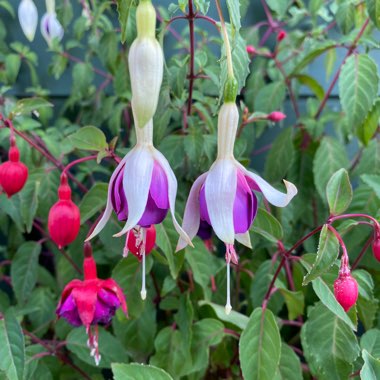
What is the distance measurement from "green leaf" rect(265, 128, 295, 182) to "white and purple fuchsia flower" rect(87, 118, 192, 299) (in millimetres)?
633

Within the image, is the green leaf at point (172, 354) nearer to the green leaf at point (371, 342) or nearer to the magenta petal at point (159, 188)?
the green leaf at point (371, 342)

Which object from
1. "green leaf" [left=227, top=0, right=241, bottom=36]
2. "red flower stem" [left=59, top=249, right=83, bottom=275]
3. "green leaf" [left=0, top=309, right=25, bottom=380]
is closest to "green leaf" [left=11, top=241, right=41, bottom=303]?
"red flower stem" [left=59, top=249, right=83, bottom=275]

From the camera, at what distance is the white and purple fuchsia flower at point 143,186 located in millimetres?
361

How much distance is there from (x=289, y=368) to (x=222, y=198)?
0.42 meters

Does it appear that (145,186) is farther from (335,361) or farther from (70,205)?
(335,361)

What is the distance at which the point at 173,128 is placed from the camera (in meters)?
1.12

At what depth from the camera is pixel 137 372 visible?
20.6 inches

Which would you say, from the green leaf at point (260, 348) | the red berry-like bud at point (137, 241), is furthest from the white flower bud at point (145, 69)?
the green leaf at point (260, 348)

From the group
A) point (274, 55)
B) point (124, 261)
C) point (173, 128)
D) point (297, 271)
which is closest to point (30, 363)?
point (124, 261)

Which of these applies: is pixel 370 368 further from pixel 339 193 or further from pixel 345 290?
pixel 339 193

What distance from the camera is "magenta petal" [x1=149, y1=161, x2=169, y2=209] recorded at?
1.22 feet

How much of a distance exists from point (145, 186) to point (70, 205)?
0.24m

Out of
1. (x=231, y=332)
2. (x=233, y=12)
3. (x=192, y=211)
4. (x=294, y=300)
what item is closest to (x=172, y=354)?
(x=231, y=332)

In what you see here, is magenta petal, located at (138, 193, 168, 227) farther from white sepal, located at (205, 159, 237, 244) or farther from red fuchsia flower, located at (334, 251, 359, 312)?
red fuchsia flower, located at (334, 251, 359, 312)
